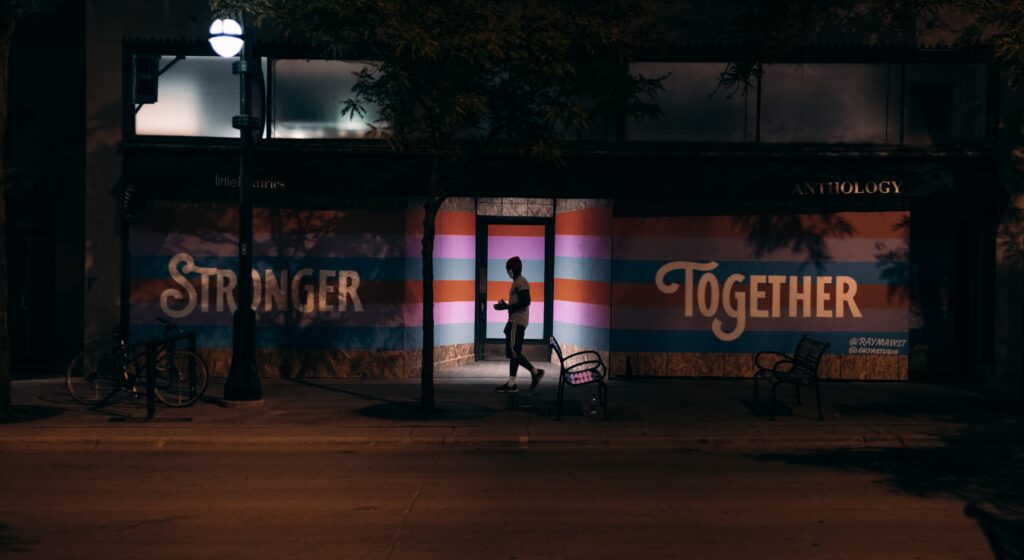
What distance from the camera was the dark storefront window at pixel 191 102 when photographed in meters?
16.9

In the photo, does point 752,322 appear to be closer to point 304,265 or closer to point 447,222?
point 447,222

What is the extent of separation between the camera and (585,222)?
59.5ft

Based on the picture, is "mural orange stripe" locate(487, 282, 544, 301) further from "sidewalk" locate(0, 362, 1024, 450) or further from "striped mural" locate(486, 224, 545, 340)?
"sidewalk" locate(0, 362, 1024, 450)

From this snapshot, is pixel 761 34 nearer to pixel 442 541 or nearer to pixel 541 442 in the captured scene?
pixel 541 442

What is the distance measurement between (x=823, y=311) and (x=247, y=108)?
989 cm

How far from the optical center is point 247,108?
45.6ft

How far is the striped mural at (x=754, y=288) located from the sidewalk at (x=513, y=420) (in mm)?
1105

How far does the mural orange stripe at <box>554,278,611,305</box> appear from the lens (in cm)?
1741

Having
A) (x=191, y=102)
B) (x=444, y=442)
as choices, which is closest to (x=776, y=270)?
(x=444, y=442)

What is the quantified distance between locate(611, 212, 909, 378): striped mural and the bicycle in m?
6.94

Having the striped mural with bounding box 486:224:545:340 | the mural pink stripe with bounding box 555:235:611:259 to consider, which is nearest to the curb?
the mural pink stripe with bounding box 555:235:611:259

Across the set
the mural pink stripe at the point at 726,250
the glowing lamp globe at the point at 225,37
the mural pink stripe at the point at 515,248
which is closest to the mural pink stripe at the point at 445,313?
the mural pink stripe at the point at 515,248

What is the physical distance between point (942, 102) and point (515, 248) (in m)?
7.94

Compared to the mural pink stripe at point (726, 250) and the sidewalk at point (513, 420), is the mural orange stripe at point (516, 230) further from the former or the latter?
the sidewalk at point (513, 420)
